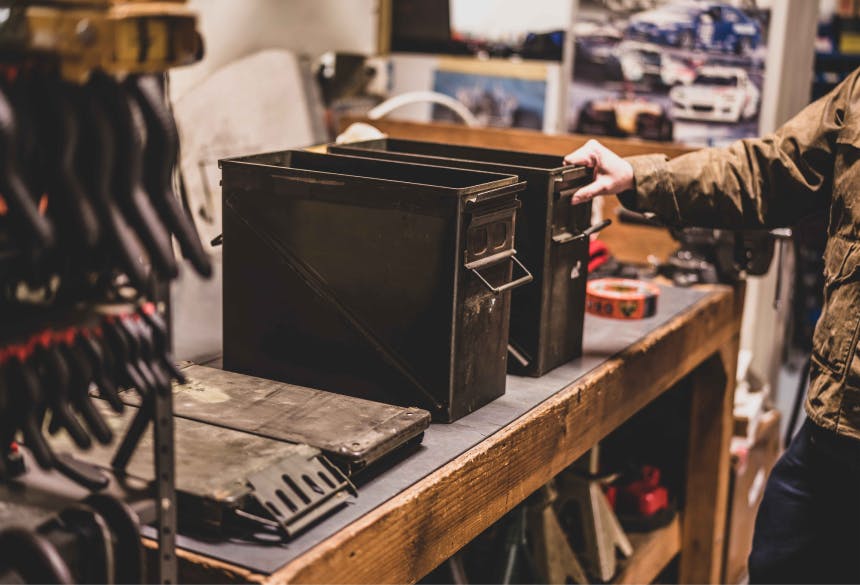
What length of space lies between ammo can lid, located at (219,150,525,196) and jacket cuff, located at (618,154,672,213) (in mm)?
467

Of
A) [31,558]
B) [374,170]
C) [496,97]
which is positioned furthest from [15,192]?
[496,97]

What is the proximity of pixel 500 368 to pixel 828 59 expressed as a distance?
564 centimetres

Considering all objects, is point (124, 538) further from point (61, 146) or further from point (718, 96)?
point (718, 96)

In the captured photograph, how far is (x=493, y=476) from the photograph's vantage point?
1627 mm

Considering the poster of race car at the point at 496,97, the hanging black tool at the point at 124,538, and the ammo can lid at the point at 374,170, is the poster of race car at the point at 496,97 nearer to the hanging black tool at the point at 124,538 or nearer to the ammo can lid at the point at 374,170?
the ammo can lid at the point at 374,170

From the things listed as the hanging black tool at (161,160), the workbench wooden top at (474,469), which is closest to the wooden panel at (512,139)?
the workbench wooden top at (474,469)

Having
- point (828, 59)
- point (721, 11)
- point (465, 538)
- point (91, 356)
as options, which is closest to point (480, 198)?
Result: point (465, 538)

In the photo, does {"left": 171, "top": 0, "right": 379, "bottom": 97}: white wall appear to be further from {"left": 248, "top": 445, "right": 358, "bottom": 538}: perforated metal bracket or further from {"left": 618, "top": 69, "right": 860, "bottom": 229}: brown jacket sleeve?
{"left": 248, "top": 445, "right": 358, "bottom": 538}: perforated metal bracket

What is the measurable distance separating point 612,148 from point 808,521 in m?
1.27

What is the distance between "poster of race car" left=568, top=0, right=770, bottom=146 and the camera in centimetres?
382

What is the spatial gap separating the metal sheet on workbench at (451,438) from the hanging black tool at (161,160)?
351mm

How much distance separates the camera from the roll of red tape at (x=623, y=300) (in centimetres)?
235

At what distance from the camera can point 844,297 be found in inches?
77.9

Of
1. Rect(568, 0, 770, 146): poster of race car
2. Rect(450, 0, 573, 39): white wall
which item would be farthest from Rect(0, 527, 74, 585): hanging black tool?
Rect(450, 0, 573, 39): white wall
